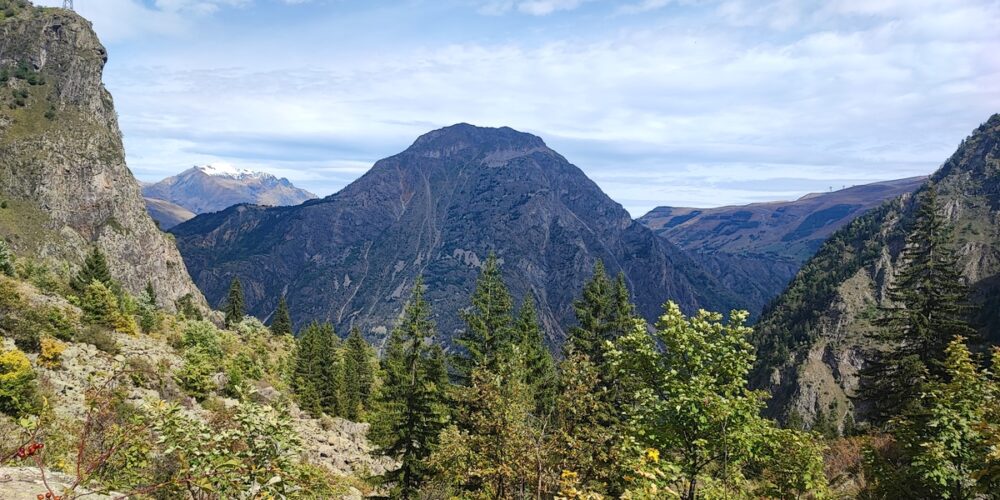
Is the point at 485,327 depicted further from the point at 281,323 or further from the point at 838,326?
the point at 838,326

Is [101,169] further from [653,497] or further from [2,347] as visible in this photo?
[653,497]

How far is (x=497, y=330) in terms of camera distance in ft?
104

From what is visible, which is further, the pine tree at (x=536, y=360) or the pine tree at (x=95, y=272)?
the pine tree at (x=95, y=272)

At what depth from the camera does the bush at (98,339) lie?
2378 centimetres

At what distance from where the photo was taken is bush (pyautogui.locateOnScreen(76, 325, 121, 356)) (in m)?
23.8

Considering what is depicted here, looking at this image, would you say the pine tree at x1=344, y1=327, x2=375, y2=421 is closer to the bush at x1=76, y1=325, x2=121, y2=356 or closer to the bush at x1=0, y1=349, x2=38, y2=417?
the bush at x1=76, y1=325, x2=121, y2=356

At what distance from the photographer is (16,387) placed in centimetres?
1522

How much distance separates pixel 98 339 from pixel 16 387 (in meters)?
10.3

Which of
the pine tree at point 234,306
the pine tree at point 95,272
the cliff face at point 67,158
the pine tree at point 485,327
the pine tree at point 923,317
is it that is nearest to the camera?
the pine tree at point 923,317

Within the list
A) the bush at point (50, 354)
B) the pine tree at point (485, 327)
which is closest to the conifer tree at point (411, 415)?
the pine tree at point (485, 327)

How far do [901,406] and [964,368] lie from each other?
22.6m

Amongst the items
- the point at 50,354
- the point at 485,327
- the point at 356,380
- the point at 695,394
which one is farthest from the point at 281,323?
the point at 695,394

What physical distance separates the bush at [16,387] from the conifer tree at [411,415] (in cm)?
1426

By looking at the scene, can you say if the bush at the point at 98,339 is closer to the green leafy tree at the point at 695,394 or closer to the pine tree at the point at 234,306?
the green leafy tree at the point at 695,394
